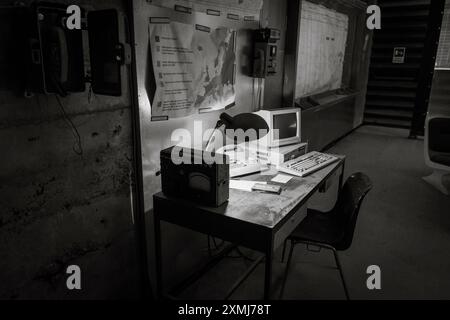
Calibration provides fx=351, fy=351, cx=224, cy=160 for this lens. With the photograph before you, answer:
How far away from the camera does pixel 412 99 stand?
6672mm

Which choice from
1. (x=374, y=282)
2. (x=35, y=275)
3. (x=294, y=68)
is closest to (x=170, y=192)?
(x=35, y=275)

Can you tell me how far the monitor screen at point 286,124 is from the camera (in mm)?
2695

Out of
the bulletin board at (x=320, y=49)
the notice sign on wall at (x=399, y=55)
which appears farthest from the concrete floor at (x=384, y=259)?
the notice sign on wall at (x=399, y=55)

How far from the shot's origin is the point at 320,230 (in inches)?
83.8

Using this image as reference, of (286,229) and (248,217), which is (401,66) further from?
(248,217)

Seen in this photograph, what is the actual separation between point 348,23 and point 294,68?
261 centimetres

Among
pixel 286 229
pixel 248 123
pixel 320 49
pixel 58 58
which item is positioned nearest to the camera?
pixel 58 58

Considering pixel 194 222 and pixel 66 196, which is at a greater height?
pixel 66 196

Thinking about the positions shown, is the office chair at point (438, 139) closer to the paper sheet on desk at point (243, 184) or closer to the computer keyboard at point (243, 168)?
the computer keyboard at point (243, 168)

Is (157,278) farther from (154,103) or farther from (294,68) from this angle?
(294,68)

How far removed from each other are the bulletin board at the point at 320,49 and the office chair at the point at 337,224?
6.53 feet

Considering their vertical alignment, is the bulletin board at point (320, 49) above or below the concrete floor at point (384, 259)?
above

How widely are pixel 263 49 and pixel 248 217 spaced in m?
1.64

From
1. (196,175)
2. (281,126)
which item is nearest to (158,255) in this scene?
(196,175)
